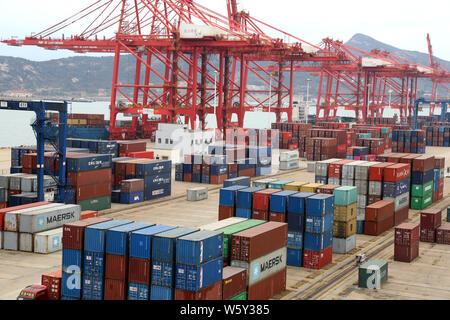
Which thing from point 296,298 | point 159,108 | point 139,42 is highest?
point 139,42

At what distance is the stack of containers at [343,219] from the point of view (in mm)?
38750

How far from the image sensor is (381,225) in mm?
45688

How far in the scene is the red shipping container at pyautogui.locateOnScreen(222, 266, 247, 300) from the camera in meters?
26.1

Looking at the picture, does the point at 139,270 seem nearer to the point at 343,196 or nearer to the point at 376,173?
the point at 343,196

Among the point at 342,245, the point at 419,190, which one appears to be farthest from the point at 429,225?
the point at 419,190

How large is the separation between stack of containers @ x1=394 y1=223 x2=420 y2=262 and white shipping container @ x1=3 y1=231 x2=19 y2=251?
898 inches

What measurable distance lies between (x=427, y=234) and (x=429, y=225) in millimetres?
745

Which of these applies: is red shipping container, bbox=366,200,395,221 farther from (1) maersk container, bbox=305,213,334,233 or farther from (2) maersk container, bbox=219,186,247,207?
(2) maersk container, bbox=219,186,247,207

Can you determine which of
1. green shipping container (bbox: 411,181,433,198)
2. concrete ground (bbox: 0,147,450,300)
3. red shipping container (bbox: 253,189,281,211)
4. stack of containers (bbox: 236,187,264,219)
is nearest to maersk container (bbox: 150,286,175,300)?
concrete ground (bbox: 0,147,450,300)

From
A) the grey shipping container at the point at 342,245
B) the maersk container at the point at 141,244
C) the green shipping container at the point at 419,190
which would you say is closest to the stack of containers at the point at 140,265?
the maersk container at the point at 141,244
